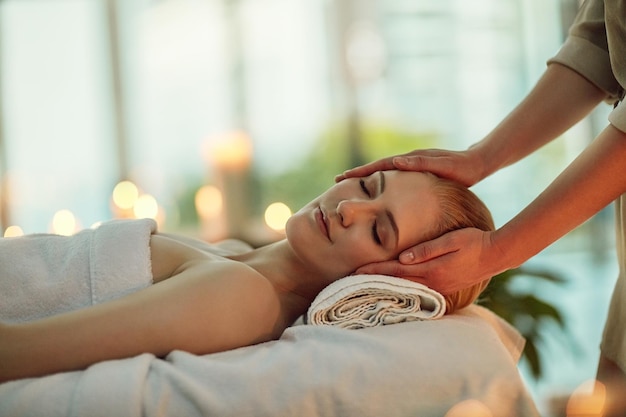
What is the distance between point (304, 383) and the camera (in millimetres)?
1169

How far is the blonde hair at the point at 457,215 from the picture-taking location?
5.13 feet

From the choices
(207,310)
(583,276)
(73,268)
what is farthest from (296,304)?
(583,276)

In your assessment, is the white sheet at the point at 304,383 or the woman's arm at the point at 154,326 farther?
the woman's arm at the point at 154,326

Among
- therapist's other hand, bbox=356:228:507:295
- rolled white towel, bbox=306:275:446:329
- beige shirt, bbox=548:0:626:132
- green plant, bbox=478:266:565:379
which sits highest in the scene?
beige shirt, bbox=548:0:626:132

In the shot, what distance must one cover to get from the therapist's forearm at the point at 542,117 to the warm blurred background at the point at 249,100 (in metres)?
3.69

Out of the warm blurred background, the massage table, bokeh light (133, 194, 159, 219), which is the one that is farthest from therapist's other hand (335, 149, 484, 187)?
the warm blurred background

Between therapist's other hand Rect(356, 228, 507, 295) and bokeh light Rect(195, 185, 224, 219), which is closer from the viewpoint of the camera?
therapist's other hand Rect(356, 228, 507, 295)

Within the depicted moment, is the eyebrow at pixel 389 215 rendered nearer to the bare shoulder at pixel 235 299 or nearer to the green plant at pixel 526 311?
the bare shoulder at pixel 235 299

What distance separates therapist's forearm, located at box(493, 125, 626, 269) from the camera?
4.37ft

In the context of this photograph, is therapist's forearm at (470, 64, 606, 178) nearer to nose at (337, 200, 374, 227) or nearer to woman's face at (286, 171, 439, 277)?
woman's face at (286, 171, 439, 277)

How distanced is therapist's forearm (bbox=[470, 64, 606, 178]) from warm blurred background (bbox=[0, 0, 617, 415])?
145 inches

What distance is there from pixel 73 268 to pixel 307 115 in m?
4.22

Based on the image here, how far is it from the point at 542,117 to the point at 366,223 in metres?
0.54

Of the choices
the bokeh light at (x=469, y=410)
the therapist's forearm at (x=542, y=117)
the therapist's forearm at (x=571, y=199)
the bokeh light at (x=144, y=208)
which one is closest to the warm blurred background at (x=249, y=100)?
the bokeh light at (x=144, y=208)
